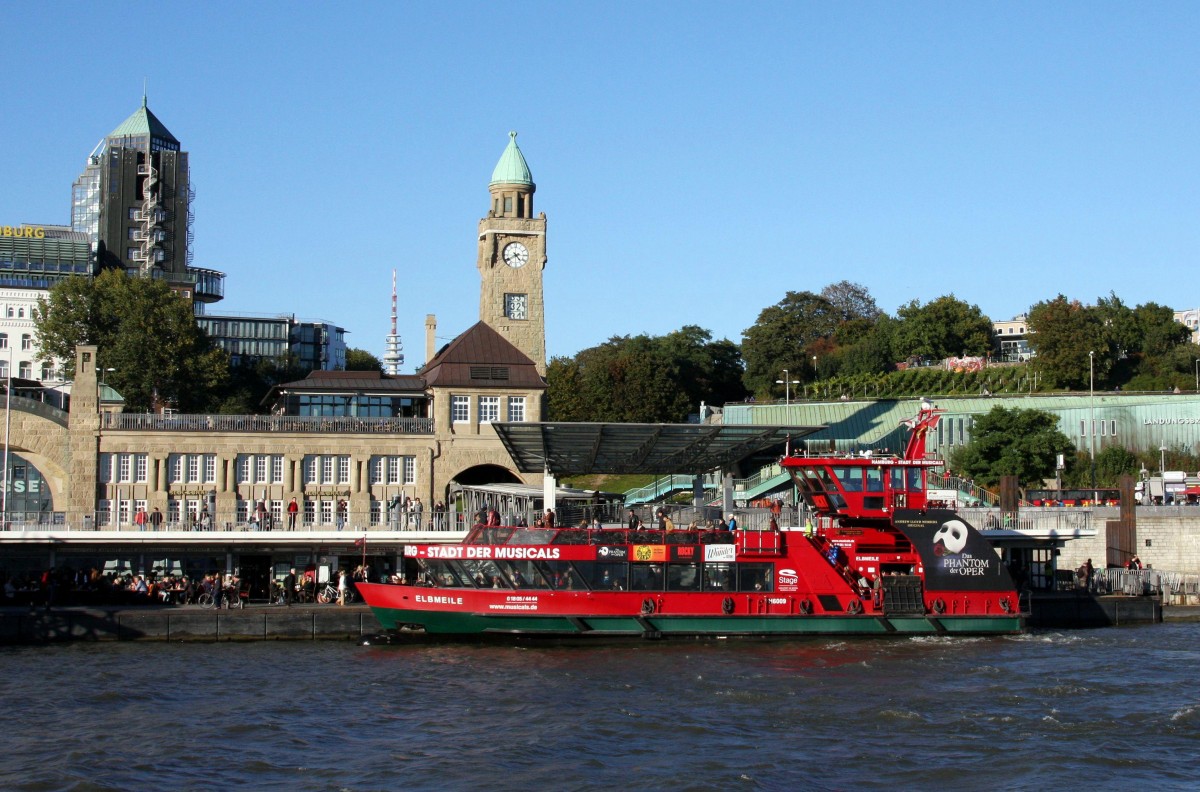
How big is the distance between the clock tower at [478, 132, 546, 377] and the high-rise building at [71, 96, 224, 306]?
5222 centimetres

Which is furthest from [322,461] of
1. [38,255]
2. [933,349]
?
[38,255]

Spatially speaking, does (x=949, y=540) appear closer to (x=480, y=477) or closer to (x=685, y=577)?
(x=685, y=577)

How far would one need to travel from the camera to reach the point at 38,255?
4774 inches

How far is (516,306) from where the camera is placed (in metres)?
80.6

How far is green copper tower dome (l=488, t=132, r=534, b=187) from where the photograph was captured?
271ft

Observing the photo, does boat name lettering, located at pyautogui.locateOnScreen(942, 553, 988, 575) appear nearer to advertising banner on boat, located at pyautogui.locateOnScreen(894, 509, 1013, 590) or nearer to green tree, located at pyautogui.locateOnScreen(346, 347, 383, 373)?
advertising banner on boat, located at pyautogui.locateOnScreen(894, 509, 1013, 590)

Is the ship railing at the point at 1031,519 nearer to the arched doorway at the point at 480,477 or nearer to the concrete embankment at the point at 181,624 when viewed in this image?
the arched doorway at the point at 480,477

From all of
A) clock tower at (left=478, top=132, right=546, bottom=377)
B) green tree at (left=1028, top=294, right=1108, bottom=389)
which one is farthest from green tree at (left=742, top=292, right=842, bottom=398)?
clock tower at (left=478, top=132, right=546, bottom=377)

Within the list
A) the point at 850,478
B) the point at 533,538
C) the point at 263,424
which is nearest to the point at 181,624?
the point at 533,538

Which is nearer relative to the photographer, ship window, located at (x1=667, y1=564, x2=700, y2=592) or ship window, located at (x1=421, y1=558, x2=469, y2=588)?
ship window, located at (x1=421, y1=558, x2=469, y2=588)

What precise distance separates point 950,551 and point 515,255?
4200 centimetres

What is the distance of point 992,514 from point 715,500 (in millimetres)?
13544

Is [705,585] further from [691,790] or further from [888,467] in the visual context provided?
[691,790]

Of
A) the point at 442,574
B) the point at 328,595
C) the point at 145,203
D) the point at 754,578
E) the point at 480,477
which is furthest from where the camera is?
the point at 145,203
